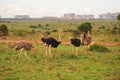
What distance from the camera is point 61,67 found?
1135 cm

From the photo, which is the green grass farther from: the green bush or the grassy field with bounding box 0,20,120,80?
the green bush

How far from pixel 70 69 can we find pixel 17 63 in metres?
2.32

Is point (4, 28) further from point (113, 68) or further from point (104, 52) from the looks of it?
point (113, 68)

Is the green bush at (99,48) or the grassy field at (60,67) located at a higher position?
the grassy field at (60,67)

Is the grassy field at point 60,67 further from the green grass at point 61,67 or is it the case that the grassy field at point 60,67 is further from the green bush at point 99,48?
the green bush at point 99,48

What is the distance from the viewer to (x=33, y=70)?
10.7m

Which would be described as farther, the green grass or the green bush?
the green bush

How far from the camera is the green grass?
31.9ft

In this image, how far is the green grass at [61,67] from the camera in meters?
9.72

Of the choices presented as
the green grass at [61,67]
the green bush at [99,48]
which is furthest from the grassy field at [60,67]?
the green bush at [99,48]

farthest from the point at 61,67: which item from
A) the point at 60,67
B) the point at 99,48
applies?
the point at 99,48

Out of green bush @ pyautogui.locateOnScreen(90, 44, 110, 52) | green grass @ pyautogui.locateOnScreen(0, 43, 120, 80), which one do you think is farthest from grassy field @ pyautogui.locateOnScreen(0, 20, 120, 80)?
green bush @ pyautogui.locateOnScreen(90, 44, 110, 52)

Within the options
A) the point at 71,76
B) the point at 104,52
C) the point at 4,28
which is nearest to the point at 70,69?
the point at 71,76

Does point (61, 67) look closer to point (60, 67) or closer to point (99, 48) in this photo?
point (60, 67)
